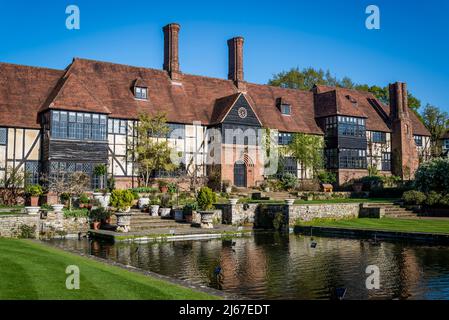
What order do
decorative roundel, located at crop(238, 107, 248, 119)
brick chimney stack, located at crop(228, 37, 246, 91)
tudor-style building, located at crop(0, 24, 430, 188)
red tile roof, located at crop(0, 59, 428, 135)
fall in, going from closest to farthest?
tudor-style building, located at crop(0, 24, 430, 188) → red tile roof, located at crop(0, 59, 428, 135) → decorative roundel, located at crop(238, 107, 248, 119) → brick chimney stack, located at crop(228, 37, 246, 91)

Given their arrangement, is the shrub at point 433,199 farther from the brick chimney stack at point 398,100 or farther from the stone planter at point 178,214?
the brick chimney stack at point 398,100

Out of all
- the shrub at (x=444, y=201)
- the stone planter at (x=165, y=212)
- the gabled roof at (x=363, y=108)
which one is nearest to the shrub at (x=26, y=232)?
the stone planter at (x=165, y=212)

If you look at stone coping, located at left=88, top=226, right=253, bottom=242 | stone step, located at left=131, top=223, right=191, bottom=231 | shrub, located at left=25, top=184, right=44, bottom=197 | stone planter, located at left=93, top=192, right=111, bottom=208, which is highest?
shrub, located at left=25, top=184, right=44, bottom=197

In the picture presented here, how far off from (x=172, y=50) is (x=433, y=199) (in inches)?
929

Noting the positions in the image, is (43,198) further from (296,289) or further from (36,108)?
(296,289)

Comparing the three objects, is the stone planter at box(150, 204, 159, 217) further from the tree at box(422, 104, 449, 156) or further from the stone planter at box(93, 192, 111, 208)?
the tree at box(422, 104, 449, 156)

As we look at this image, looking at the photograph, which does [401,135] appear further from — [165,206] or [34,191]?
[34,191]

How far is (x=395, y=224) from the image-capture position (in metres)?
24.1

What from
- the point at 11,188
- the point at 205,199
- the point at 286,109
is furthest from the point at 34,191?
the point at 286,109

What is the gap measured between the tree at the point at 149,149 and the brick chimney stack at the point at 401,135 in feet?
82.6

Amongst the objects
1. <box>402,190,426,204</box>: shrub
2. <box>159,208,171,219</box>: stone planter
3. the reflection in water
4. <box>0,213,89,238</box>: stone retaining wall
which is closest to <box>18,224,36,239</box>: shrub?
<box>0,213,89,238</box>: stone retaining wall

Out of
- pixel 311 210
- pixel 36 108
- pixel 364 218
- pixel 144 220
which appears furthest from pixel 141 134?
pixel 364 218

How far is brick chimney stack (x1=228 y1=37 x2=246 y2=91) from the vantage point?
43.2m

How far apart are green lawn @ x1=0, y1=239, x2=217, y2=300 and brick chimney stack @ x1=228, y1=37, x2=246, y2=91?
32.9 m
